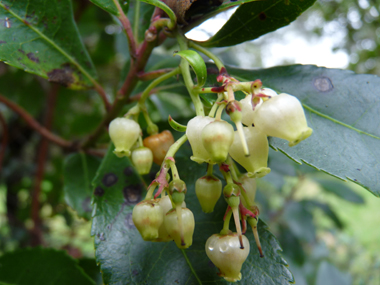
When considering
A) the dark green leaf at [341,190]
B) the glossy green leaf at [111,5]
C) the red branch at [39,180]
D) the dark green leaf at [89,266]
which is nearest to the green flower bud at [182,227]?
→ the glossy green leaf at [111,5]

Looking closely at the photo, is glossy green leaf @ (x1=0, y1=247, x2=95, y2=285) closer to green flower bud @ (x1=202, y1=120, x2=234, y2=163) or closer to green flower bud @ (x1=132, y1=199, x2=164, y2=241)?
green flower bud @ (x1=132, y1=199, x2=164, y2=241)

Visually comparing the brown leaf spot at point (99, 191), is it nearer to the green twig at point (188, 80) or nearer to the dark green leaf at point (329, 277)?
the green twig at point (188, 80)

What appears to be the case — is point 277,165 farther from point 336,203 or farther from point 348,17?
point 336,203

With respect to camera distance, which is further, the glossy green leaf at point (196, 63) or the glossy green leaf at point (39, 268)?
the glossy green leaf at point (39, 268)

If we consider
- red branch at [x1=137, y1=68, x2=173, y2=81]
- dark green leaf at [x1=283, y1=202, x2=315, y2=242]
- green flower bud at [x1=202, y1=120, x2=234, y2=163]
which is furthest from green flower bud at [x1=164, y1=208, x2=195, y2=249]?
dark green leaf at [x1=283, y1=202, x2=315, y2=242]

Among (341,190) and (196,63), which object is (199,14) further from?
(341,190)

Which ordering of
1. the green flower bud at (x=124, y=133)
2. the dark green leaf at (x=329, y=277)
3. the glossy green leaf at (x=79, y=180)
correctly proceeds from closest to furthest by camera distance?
the green flower bud at (x=124, y=133), the glossy green leaf at (x=79, y=180), the dark green leaf at (x=329, y=277)
